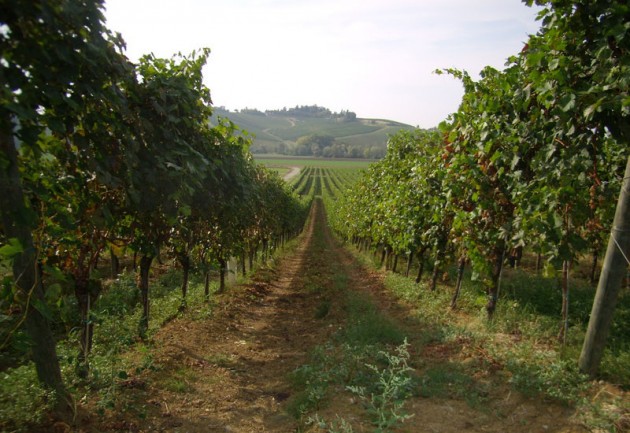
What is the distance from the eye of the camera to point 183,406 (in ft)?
15.4

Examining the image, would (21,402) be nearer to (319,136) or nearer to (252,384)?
(252,384)

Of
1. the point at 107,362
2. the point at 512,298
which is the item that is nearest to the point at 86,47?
the point at 107,362

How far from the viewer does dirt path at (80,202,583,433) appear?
12.9ft

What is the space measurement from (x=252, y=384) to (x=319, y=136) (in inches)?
5714

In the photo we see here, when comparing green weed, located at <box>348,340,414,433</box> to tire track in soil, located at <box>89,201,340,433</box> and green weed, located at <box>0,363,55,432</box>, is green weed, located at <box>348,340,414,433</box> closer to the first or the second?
tire track in soil, located at <box>89,201,340,433</box>

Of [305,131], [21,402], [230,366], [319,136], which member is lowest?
[230,366]

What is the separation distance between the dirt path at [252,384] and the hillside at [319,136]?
99.0m

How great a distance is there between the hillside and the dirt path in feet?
325

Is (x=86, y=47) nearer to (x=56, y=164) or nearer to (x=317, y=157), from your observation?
(x=56, y=164)

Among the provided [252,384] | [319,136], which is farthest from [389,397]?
[319,136]

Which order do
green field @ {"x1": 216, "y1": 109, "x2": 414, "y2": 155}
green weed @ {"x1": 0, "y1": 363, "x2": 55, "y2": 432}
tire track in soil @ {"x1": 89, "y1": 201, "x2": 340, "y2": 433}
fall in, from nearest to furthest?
1. green weed @ {"x1": 0, "y1": 363, "x2": 55, "y2": 432}
2. tire track in soil @ {"x1": 89, "y1": 201, "x2": 340, "y2": 433}
3. green field @ {"x1": 216, "y1": 109, "x2": 414, "y2": 155}

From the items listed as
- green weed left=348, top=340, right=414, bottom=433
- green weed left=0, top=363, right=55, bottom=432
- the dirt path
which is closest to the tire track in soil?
the dirt path

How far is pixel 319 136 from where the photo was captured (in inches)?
5782

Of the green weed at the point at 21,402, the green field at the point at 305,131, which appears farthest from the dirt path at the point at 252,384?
the green field at the point at 305,131
